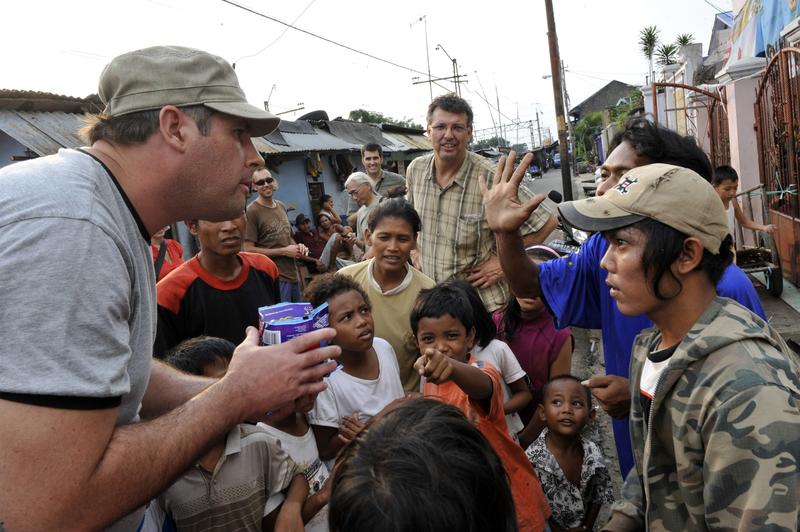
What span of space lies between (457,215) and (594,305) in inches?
59.0

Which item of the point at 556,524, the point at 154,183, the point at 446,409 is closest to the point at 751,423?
the point at 446,409

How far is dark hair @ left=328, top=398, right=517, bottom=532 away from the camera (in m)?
1.12

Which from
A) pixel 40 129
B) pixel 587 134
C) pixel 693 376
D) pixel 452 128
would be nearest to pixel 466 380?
pixel 693 376

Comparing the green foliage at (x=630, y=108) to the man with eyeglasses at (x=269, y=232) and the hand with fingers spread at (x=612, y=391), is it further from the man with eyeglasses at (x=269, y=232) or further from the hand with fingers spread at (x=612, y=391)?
the hand with fingers spread at (x=612, y=391)

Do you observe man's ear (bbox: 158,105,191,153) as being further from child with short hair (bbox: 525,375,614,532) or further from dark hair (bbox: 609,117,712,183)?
child with short hair (bbox: 525,375,614,532)

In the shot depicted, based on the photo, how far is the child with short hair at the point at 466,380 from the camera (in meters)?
2.23

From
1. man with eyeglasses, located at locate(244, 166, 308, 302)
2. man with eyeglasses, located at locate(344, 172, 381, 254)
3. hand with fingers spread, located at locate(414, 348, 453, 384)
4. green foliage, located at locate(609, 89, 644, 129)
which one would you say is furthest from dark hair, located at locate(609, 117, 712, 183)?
green foliage, located at locate(609, 89, 644, 129)

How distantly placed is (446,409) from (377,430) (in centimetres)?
18

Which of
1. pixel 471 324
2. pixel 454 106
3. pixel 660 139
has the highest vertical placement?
pixel 454 106

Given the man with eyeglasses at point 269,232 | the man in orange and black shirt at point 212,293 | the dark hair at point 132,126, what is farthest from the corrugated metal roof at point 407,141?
the dark hair at point 132,126

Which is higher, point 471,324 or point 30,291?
Answer: point 30,291

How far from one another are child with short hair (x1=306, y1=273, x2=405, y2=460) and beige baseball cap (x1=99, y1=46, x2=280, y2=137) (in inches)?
49.6

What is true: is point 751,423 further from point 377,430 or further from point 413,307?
point 413,307

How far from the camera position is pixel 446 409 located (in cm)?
135
